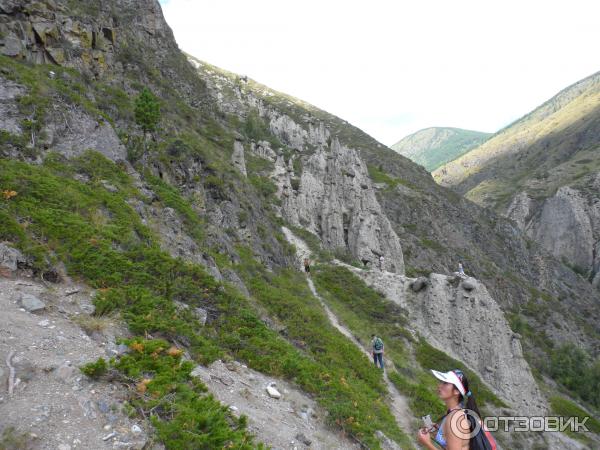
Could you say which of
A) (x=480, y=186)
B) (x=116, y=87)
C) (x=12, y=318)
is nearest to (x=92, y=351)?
(x=12, y=318)

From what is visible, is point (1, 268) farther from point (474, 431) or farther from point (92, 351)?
point (474, 431)

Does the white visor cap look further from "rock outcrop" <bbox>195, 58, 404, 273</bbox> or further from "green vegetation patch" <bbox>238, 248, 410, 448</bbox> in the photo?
"rock outcrop" <bbox>195, 58, 404, 273</bbox>

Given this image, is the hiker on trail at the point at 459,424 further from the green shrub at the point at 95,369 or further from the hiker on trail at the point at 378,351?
the hiker on trail at the point at 378,351

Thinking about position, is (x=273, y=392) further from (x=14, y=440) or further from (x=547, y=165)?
(x=547, y=165)

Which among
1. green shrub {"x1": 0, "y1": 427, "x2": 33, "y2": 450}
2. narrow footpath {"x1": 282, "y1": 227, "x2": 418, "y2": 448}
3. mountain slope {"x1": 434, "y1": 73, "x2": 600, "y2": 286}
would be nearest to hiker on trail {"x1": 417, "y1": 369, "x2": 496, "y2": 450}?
green shrub {"x1": 0, "y1": 427, "x2": 33, "y2": 450}

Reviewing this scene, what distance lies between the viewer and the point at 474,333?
30156 mm

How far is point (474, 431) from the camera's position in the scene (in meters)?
4.11

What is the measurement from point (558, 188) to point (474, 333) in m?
124

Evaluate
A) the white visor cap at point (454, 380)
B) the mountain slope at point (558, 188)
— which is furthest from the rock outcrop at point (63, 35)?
the mountain slope at point (558, 188)

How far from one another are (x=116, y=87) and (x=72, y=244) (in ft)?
80.3

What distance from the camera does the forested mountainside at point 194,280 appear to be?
25.9ft

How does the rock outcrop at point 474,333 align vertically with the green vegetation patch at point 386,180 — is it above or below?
below

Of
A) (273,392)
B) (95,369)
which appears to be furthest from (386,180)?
(95,369)

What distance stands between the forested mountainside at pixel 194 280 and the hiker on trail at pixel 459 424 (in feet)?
11.7
